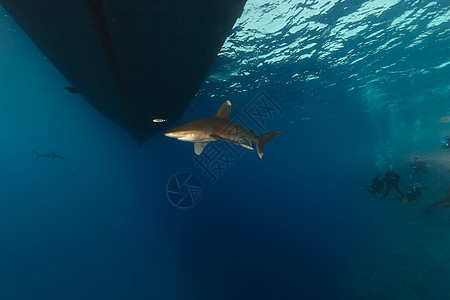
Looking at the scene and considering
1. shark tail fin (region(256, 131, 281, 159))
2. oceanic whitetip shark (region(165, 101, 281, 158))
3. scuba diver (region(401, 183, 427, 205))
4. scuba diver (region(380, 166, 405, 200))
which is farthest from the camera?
scuba diver (region(380, 166, 405, 200))

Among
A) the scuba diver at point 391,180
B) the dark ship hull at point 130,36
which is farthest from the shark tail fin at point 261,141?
the scuba diver at point 391,180

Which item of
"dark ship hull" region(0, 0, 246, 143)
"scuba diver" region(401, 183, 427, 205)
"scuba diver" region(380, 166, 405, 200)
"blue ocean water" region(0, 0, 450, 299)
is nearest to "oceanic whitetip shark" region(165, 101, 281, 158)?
"dark ship hull" region(0, 0, 246, 143)

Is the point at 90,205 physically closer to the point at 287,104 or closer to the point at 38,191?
the point at 38,191

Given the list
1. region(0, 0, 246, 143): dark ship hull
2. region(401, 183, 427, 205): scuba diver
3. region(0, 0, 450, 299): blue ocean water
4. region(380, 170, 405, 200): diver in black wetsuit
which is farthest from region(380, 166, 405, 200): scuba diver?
region(0, 0, 246, 143): dark ship hull

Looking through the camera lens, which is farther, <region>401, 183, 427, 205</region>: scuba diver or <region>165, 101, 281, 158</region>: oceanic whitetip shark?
<region>401, 183, 427, 205</region>: scuba diver

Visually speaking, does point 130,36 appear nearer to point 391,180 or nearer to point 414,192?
point 391,180

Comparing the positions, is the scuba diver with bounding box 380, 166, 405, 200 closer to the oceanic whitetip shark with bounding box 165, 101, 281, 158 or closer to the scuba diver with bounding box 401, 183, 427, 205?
the scuba diver with bounding box 401, 183, 427, 205

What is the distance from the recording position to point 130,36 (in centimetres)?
418

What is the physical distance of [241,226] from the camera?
25141 millimetres

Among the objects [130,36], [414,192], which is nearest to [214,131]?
[130,36]

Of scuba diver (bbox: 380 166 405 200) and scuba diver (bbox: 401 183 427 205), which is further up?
scuba diver (bbox: 380 166 405 200)

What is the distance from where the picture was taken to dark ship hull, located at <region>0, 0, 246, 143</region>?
368cm

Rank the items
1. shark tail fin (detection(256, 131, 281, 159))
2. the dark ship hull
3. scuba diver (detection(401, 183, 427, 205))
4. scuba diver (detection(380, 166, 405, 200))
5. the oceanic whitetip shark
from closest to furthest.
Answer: the oceanic whitetip shark
the dark ship hull
shark tail fin (detection(256, 131, 281, 159))
scuba diver (detection(401, 183, 427, 205))
scuba diver (detection(380, 166, 405, 200))

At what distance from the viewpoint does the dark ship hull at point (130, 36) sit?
3.68 metres
